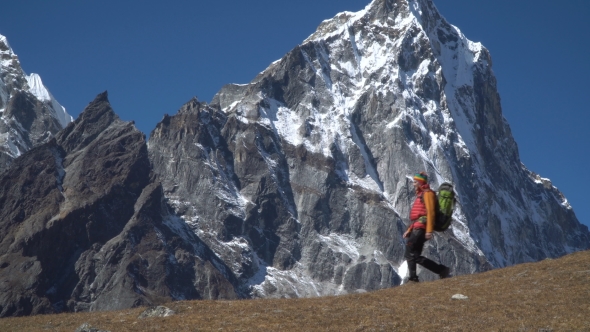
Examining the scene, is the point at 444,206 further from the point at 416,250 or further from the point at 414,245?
the point at 416,250

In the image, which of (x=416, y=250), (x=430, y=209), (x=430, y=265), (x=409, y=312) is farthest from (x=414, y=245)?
(x=409, y=312)

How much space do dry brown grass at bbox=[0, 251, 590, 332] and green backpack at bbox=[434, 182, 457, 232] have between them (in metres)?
3.05

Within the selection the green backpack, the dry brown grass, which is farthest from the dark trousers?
the dry brown grass

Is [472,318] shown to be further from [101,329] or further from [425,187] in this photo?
[101,329]

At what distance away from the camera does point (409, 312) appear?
96.9 feet

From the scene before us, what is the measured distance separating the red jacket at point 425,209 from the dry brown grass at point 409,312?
3.04m

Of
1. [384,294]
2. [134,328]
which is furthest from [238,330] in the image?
[384,294]

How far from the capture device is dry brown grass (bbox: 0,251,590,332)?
27.1 meters

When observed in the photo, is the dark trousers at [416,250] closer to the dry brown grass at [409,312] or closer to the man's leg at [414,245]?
the man's leg at [414,245]

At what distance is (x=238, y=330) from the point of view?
2703 cm

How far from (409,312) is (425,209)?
12.3 ft

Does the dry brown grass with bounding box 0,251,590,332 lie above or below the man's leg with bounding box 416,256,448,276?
below

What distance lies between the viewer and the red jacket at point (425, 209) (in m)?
27.7

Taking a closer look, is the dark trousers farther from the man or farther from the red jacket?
Result: the red jacket
